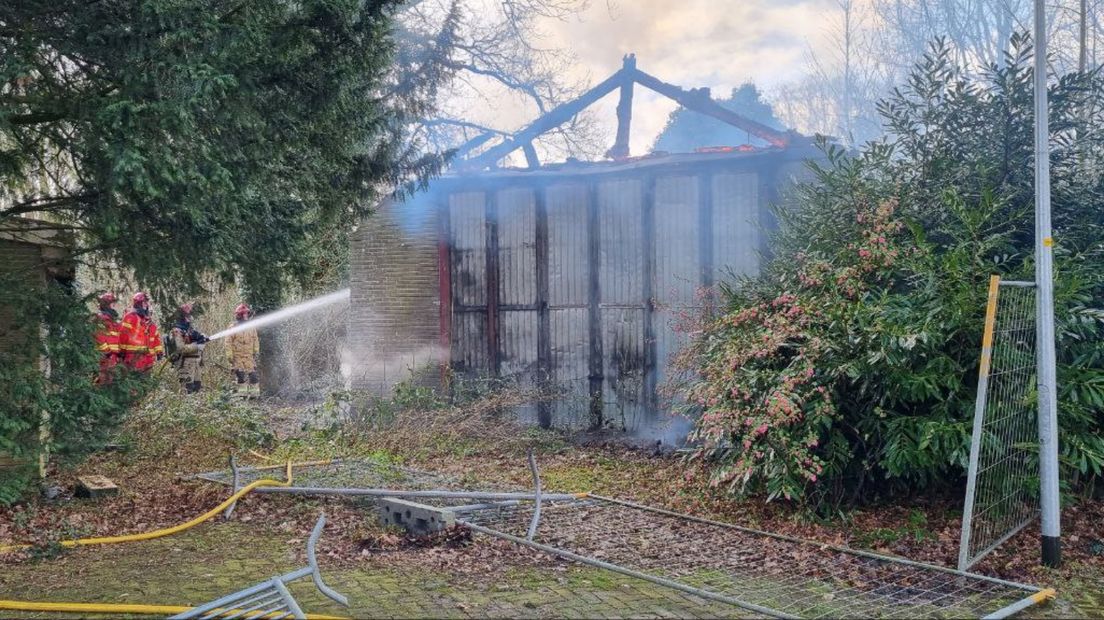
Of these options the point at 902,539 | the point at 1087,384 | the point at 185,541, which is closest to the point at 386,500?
the point at 185,541

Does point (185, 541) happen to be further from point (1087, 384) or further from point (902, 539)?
point (1087, 384)

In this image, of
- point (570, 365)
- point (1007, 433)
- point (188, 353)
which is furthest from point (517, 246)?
point (1007, 433)

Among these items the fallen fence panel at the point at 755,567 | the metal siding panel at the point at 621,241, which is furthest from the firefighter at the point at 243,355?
the fallen fence panel at the point at 755,567

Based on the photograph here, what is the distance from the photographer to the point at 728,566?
5809 millimetres

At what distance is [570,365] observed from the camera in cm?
1188

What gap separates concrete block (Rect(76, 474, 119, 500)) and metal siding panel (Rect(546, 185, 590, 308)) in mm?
6061

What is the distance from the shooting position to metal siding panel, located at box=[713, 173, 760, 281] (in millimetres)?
10484

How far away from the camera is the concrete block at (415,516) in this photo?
261 inches

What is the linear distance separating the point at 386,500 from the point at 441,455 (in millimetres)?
3334

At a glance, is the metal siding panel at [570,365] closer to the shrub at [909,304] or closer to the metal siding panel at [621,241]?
the metal siding panel at [621,241]

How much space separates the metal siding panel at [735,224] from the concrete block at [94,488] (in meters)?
7.27

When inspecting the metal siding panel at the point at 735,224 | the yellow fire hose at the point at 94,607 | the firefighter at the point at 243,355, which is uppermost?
the metal siding panel at the point at 735,224

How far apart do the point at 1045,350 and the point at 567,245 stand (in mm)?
7278

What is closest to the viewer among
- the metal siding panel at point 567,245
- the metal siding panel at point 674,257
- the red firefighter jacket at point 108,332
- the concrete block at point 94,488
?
the red firefighter jacket at point 108,332
